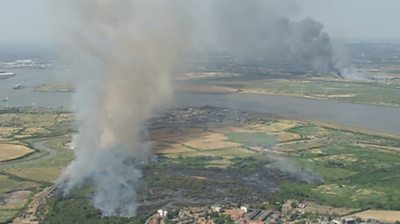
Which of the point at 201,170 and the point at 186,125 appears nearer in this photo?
the point at 201,170

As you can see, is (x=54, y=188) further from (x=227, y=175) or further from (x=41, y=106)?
(x=41, y=106)

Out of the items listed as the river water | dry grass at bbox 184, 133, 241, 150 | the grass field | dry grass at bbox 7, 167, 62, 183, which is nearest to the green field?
the river water

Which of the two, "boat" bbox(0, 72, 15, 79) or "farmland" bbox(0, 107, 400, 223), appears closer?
"farmland" bbox(0, 107, 400, 223)

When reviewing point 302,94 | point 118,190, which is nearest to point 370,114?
point 302,94

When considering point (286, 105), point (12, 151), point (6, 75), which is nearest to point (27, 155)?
point (12, 151)

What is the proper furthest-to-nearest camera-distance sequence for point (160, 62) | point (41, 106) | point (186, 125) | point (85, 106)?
point (41, 106), point (186, 125), point (160, 62), point (85, 106)

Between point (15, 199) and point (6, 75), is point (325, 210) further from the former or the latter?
point (6, 75)

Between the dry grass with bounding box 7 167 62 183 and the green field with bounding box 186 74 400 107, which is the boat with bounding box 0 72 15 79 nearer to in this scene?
the green field with bounding box 186 74 400 107
